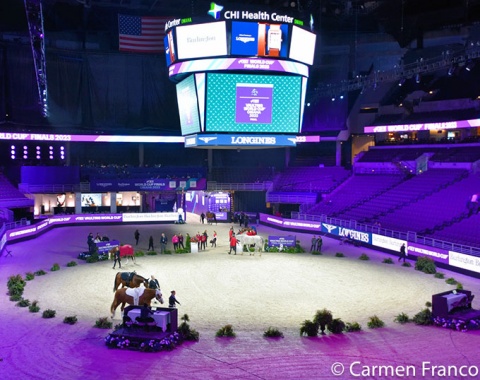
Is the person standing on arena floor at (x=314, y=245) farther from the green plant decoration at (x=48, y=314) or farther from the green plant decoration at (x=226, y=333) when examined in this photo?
the green plant decoration at (x=48, y=314)

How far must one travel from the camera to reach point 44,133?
49.8 meters

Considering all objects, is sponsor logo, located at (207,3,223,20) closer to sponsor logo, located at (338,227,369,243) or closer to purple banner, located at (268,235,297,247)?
purple banner, located at (268,235,297,247)

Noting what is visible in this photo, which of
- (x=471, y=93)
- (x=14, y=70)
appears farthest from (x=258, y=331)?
(x=14, y=70)

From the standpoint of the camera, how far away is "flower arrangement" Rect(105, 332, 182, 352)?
14.2 meters

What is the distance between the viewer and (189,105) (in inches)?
1351

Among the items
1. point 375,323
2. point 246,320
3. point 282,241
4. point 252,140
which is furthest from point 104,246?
point 375,323

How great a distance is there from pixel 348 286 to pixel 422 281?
3871 mm

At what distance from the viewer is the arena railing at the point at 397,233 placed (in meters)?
25.9

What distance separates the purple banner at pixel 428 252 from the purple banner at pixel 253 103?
11871mm

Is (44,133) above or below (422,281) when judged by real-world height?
above

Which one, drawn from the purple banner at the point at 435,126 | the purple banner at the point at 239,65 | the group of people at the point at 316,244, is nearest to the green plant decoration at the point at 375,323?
the group of people at the point at 316,244

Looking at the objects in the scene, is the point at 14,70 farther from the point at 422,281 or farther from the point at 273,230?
the point at 422,281

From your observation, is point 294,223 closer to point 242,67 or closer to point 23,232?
point 242,67

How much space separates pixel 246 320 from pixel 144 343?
13.8 feet
